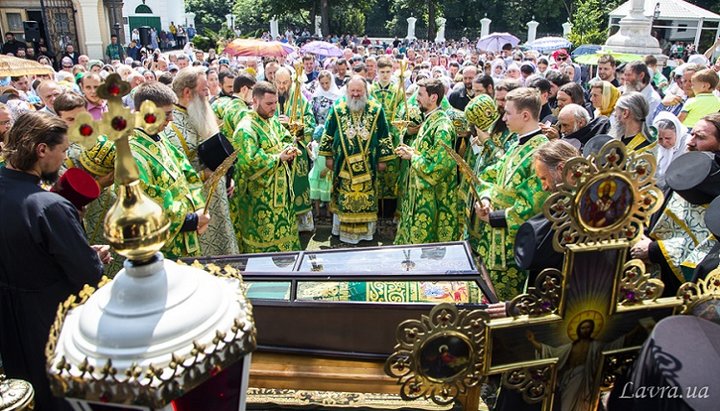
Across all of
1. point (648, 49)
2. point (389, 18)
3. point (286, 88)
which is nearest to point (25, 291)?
point (286, 88)

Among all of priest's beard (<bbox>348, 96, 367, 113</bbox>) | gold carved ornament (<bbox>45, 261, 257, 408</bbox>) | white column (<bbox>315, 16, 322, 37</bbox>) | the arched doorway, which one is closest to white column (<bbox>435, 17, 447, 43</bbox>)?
white column (<bbox>315, 16, 322, 37</bbox>)

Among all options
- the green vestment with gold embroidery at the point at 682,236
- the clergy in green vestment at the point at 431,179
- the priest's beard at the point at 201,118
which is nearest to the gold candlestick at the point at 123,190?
the green vestment with gold embroidery at the point at 682,236

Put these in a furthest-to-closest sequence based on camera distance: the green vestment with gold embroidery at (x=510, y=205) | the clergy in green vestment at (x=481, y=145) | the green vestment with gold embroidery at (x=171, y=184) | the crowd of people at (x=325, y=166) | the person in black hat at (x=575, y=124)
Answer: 1. the person in black hat at (x=575, y=124)
2. the clergy in green vestment at (x=481, y=145)
3. the green vestment with gold embroidery at (x=510, y=205)
4. the green vestment with gold embroidery at (x=171, y=184)
5. the crowd of people at (x=325, y=166)

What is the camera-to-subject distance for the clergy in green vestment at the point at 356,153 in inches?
260

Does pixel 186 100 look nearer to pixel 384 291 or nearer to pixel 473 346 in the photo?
pixel 384 291

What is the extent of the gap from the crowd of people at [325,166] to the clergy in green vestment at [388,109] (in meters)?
0.02

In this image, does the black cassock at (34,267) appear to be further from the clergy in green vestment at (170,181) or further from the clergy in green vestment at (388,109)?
the clergy in green vestment at (388,109)

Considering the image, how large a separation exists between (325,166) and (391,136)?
101 centimetres

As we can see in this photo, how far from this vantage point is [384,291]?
129 inches

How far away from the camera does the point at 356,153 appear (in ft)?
22.1

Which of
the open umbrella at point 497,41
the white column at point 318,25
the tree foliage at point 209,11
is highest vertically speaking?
the tree foliage at point 209,11

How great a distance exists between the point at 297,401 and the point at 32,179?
224cm

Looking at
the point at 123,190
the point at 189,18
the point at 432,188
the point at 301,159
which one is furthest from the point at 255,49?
the point at 189,18

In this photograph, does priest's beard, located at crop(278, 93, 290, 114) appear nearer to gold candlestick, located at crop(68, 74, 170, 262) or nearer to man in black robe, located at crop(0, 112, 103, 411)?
man in black robe, located at crop(0, 112, 103, 411)
